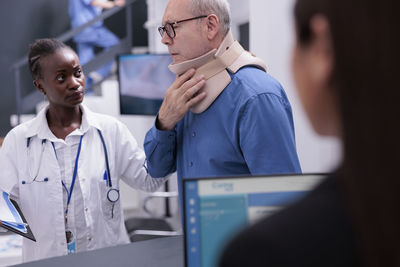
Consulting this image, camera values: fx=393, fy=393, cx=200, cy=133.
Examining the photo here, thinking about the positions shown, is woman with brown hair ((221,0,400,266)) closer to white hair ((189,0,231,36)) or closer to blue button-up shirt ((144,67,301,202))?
blue button-up shirt ((144,67,301,202))

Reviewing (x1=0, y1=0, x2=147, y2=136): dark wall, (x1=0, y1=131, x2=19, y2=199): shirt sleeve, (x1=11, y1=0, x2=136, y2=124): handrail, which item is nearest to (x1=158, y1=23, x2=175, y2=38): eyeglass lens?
(x1=0, y1=131, x2=19, y2=199): shirt sleeve

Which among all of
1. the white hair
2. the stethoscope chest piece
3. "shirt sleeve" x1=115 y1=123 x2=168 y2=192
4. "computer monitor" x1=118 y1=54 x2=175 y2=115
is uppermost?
"computer monitor" x1=118 y1=54 x2=175 y2=115

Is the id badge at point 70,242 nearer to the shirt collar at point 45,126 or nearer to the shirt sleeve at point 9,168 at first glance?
the shirt sleeve at point 9,168

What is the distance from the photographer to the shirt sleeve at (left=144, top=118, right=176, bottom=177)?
1.33m

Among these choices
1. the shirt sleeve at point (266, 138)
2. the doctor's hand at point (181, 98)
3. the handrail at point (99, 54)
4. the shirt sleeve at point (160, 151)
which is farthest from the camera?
the handrail at point (99, 54)

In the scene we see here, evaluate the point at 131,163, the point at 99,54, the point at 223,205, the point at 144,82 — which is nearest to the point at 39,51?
the point at 131,163

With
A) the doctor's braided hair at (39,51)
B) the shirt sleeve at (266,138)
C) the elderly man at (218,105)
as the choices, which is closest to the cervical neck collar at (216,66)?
the elderly man at (218,105)

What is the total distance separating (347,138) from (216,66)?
936mm

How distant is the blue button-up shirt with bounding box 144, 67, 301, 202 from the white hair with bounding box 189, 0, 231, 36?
0.16 m

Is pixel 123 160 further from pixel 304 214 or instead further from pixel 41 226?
pixel 304 214

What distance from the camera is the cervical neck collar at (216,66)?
1.24 m

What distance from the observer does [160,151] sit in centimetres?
135

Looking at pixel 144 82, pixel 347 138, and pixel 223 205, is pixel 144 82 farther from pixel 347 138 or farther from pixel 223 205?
pixel 347 138

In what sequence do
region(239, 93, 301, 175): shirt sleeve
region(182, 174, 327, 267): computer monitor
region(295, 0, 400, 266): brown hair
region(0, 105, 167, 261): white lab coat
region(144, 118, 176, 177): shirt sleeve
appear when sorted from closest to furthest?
region(295, 0, 400, 266): brown hair → region(182, 174, 327, 267): computer monitor → region(239, 93, 301, 175): shirt sleeve → region(144, 118, 176, 177): shirt sleeve → region(0, 105, 167, 261): white lab coat
